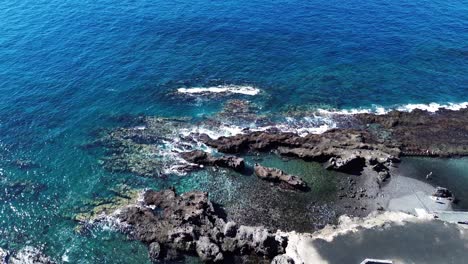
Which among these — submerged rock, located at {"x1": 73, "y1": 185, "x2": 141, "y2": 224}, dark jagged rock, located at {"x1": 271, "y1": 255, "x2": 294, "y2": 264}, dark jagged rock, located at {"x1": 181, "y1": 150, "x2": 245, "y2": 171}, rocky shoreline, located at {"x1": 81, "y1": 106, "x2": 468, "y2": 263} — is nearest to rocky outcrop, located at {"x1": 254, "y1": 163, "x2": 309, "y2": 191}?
rocky shoreline, located at {"x1": 81, "y1": 106, "x2": 468, "y2": 263}

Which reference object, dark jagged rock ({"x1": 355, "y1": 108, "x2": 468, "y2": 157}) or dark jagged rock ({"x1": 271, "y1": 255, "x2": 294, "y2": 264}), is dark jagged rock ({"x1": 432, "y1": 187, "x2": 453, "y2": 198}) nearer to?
dark jagged rock ({"x1": 355, "y1": 108, "x2": 468, "y2": 157})

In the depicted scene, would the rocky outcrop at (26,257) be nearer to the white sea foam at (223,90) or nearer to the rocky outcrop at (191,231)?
the rocky outcrop at (191,231)

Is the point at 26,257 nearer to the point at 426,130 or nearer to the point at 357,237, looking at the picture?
the point at 357,237

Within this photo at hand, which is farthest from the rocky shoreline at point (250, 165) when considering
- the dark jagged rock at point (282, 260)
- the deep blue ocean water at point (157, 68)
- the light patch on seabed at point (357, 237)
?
the deep blue ocean water at point (157, 68)

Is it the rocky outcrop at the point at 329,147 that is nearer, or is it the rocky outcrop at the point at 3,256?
the rocky outcrop at the point at 3,256

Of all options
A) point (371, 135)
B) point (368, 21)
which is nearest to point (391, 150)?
point (371, 135)

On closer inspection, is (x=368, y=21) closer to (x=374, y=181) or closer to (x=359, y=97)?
(x=359, y=97)
